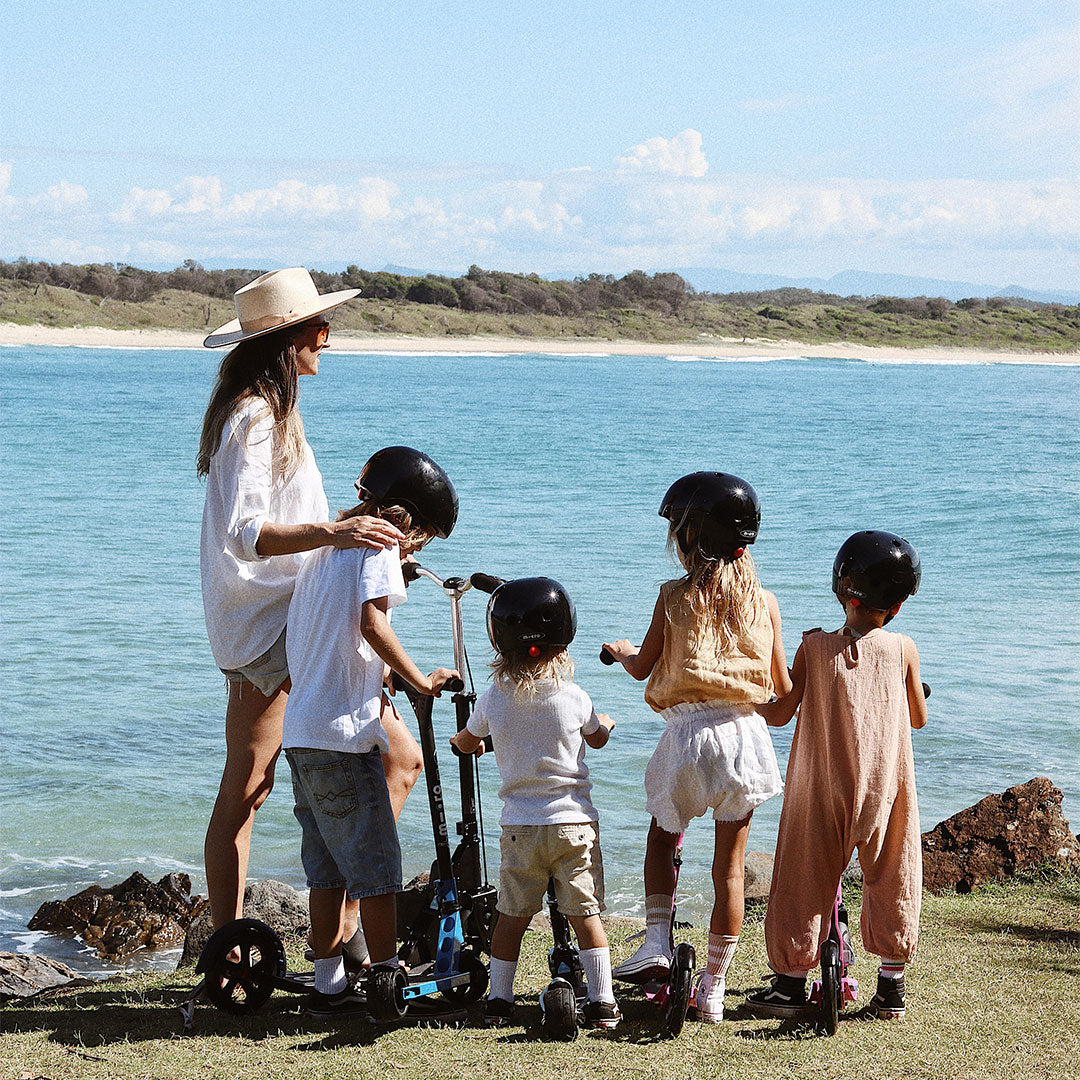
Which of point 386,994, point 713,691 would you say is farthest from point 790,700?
point 386,994

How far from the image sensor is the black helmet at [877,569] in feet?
13.6

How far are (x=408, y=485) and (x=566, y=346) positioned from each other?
81.7 meters

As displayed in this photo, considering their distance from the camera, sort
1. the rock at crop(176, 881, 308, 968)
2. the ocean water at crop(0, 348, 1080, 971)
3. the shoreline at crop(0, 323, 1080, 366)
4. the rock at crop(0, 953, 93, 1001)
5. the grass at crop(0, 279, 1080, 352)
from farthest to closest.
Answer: the grass at crop(0, 279, 1080, 352)
the shoreline at crop(0, 323, 1080, 366)
the ocean water at crop(0, 348, 1080, 971)
the rock at crop(176, 881, 308, 968)
the rock at crop(0, 953, 93, 1001)

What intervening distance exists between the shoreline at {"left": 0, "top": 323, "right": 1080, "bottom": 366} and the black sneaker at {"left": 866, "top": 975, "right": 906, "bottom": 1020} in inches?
2645

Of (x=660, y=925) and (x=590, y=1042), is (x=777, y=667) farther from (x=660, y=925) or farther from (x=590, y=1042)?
(x=590, y=1042)

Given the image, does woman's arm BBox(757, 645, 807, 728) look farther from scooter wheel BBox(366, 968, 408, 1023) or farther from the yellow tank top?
scooter wheel BBox(366, 968, 408, 1023)

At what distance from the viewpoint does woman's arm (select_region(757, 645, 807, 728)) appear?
167 inches

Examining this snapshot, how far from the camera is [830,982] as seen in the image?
3947 mm

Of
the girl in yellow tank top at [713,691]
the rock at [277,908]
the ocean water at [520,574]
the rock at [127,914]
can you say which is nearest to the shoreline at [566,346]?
the ocean water at [520,574]

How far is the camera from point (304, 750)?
3979 mm

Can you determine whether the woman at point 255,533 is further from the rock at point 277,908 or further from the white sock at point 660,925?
the rock at point 277,908

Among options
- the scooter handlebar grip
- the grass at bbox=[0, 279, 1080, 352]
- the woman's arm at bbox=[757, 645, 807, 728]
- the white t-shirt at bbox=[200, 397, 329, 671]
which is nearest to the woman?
the white t-shirt at bbox=[200, 397, 329, 671]

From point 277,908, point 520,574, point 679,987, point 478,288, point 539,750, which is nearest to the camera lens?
point 679,987

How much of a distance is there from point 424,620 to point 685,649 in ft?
29.7
